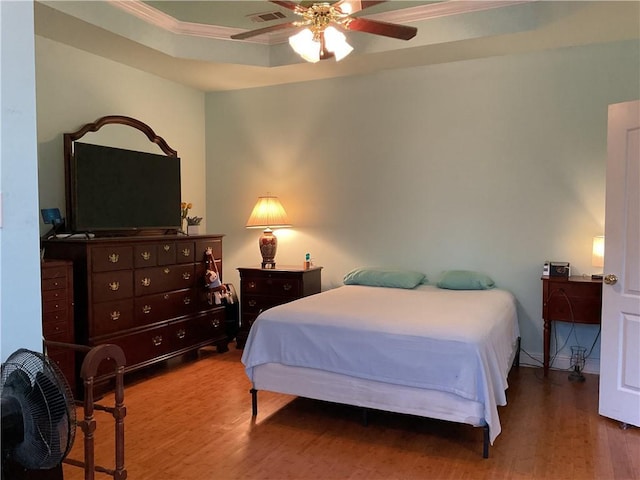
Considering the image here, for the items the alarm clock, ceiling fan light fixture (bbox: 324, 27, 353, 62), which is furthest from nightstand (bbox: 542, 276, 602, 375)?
ceiling fan light fixture (bbox: 324, 27, 353, 62)

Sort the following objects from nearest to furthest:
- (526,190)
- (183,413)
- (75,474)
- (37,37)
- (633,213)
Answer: (75,474) < (633,213) < (183,413) < (37,37) < (526,190)

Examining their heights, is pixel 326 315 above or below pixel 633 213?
below

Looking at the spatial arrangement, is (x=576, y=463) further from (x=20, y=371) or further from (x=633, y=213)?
(x=20, y=371)

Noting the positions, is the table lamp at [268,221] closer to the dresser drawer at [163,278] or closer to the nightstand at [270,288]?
the nightstand at [270,288]

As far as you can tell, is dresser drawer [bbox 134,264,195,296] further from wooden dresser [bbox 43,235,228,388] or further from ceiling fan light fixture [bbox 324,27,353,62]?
ceiling fan light fixture [bbox 324,27,353,62]

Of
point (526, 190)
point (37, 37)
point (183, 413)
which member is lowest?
point (183, 413)

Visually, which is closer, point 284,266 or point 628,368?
point 628,368

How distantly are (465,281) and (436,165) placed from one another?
109 centimetres

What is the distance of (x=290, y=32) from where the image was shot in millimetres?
4379

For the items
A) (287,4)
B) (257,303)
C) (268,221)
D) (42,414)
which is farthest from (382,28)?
(257,303)

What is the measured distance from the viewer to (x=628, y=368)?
10.0ft

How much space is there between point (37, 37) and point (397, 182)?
309cm

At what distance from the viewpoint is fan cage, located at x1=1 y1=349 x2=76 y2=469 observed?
1586mm

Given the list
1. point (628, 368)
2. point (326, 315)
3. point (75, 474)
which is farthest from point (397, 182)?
point (75, 474)
